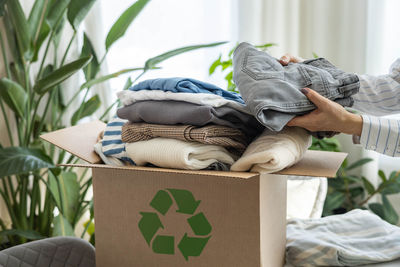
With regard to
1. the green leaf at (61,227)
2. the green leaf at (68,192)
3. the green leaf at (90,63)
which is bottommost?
the green leaf at (61,227)

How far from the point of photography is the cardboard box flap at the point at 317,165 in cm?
76

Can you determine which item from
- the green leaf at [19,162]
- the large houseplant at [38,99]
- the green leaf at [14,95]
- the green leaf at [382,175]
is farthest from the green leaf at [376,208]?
the green leaf at [14,95]

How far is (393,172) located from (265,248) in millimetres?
1652

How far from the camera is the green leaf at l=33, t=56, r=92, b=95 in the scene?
1.59 m

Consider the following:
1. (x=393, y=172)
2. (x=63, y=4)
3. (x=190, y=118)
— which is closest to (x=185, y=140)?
(x=190, y=118)

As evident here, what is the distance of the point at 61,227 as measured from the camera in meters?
1.67

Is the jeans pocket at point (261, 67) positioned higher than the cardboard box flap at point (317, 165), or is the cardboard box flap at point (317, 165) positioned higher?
the jeans pocket at point (261, 67)

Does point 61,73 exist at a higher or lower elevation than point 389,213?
higher

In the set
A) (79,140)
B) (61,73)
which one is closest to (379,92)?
(79,140)

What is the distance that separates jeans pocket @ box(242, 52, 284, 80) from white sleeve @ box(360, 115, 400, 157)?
188mm

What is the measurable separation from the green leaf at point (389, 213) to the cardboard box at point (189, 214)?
4.78 feet

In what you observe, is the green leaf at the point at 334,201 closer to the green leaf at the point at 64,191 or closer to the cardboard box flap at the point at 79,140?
the green leaf at the point at 64,191

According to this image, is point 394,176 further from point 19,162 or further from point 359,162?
point 19,162

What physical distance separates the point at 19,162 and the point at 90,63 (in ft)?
2.26
